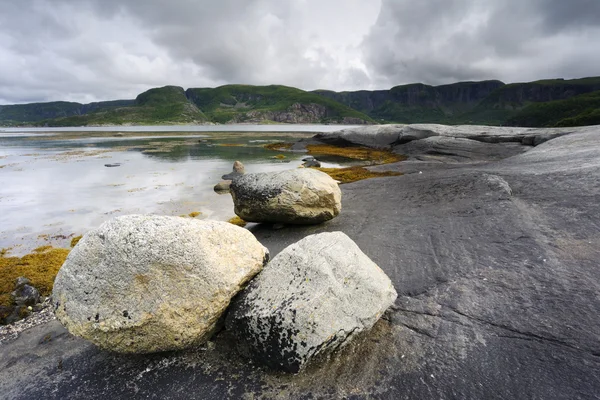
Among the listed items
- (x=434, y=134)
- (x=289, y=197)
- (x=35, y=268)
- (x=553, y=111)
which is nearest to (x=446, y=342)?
(x=289, y=197)

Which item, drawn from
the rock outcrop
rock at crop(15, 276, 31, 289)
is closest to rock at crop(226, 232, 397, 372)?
rock at crop(15, 276, 31, 289)

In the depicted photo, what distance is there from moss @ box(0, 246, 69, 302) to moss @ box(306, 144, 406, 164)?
30511 millimetres

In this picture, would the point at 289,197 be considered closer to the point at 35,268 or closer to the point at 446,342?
the point at 446,342

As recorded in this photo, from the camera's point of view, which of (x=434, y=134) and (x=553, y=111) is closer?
(x=434, y=134)

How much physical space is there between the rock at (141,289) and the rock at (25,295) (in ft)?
13.8

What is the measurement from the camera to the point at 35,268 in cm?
1061

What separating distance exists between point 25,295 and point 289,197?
805 cm

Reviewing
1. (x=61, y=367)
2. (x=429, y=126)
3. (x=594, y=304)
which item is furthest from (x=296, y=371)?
(x=429, y=126)

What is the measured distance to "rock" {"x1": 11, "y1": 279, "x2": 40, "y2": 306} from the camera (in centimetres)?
856

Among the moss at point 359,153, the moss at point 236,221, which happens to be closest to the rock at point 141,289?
the moss at point 236,221

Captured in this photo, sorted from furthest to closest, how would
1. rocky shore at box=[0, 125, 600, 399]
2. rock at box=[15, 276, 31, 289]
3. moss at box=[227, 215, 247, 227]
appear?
moss at box=[227, 215, 247, 227] < rock at box=[15, 276, 31, 289] < rocky shore at box=[0, 125, 600, 399]

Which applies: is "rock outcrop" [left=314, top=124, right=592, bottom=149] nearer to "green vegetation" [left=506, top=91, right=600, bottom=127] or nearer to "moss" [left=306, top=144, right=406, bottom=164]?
"moss" [left=306, top=144, right=406, bottom=164]

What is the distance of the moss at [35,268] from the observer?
31.2 ft

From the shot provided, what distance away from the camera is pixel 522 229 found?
8.77 m
